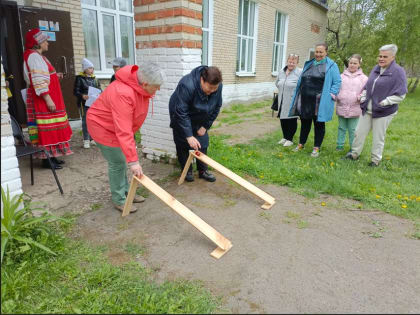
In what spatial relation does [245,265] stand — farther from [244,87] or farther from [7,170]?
[244,87]

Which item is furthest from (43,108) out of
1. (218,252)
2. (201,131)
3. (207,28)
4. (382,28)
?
(382,28)

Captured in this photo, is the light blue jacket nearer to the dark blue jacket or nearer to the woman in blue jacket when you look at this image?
the woman in blue jacket

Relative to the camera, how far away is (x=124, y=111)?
2723 millimetres

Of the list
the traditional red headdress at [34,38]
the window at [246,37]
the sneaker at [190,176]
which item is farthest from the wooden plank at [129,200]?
the window at [246,37]

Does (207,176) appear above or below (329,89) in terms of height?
below

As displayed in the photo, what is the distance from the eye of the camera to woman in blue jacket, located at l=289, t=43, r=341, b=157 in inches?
194

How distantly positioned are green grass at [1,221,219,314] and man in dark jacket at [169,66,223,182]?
5.55 ft

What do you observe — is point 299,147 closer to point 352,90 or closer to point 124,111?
point 352,90

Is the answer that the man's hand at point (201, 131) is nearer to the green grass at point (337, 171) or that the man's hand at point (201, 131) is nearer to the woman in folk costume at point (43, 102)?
the green grass at point (337, 171)

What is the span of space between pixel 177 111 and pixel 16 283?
2264mm

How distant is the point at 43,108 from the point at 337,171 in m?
4.31

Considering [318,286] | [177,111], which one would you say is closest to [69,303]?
[318,286]

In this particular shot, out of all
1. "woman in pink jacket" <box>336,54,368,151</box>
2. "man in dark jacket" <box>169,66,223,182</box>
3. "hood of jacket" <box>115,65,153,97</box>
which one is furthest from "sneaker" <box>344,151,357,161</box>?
Result: "hood of jacket" <box>115,65,153,97</box>

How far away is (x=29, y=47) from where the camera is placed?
398cm
